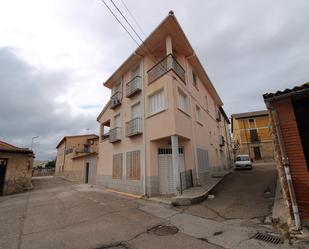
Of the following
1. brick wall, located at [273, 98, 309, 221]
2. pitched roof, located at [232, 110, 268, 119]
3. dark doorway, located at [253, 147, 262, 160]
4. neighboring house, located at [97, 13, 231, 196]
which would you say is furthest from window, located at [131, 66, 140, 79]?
dark doorway, located at [253, 147, 262, 160]

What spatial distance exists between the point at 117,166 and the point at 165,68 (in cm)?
→ 798

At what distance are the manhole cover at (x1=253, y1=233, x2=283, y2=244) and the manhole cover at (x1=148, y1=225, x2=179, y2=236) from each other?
6.80 feet

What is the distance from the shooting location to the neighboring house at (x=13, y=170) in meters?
14.4

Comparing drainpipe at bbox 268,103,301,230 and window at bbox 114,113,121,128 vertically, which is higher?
window at bbox 114,113,121,128

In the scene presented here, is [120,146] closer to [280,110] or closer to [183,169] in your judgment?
[183,169]

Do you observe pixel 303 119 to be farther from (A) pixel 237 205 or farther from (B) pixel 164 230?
(B) pixel 164 230

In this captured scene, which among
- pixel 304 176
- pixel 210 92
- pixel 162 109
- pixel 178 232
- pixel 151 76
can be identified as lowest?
pixel 178 232

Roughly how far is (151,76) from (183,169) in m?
6.47

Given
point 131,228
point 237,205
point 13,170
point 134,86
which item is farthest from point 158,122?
point 13,170

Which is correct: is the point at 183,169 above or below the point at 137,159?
below

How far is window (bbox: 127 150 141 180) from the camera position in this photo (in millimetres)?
11240

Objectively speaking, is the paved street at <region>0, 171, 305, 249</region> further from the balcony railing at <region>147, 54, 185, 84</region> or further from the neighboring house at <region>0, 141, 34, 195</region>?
the neighboring house at <region>0, 141, 34, 195</region>

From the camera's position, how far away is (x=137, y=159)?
11445 millimetres

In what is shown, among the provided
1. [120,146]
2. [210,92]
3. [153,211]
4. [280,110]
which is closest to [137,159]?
Answer: [120,146]
